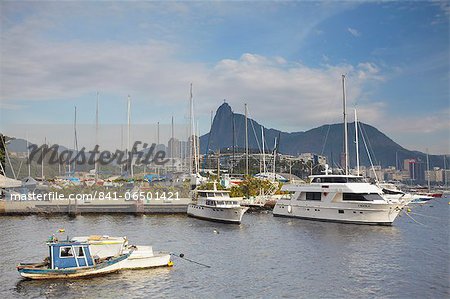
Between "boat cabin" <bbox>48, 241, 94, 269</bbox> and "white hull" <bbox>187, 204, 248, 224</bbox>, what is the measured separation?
2600 centimetres

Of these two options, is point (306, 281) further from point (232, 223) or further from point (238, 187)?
point (238, 187)

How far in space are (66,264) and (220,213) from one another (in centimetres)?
2739

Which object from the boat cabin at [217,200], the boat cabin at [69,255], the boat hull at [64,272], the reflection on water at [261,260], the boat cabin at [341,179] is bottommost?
the reflection on water at [261,260]

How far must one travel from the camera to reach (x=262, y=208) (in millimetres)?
70125

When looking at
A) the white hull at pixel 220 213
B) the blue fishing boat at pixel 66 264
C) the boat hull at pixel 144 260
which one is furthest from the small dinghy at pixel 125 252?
the white hull at pixel 220 213

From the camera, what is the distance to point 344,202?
50.0 meters

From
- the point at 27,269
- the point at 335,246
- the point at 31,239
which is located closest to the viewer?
the point at 27,269

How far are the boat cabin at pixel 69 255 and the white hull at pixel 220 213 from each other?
2600cm

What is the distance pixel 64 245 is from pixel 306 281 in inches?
543

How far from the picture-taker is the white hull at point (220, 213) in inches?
1978

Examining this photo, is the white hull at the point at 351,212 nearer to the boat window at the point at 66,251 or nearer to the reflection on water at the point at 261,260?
the reflection on water at the point at 261,260

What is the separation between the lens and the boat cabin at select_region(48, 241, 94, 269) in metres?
25.3

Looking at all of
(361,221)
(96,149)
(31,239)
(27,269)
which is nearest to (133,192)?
(96,149)

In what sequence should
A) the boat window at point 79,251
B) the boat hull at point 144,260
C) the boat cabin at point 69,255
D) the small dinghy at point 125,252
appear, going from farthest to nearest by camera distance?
the boat hull at point 144,260 → the small dinghy at point 125,252 → the boat window at point 79,251 → the boat cabin at point 69,255
